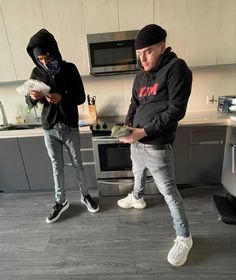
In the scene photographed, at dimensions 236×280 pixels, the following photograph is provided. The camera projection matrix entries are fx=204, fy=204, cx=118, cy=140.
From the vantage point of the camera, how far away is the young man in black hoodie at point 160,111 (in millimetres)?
1088

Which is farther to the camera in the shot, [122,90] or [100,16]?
[122,90]

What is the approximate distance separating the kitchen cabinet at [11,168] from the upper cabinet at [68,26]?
3.44ft

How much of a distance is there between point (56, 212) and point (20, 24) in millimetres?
1828

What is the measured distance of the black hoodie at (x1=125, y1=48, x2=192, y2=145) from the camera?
1.09 meters

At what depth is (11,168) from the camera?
87.7 inches

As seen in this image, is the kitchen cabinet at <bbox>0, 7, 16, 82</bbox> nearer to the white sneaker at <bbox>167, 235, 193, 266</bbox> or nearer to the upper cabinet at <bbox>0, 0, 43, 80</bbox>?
the upper cabinet at <bbox>0, 0, 43, 80</bbox>

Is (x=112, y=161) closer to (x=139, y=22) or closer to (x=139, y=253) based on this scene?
(x=139, y=253)

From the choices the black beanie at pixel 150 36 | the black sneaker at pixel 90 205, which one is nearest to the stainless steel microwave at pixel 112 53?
the black beanie at pixel 150 36

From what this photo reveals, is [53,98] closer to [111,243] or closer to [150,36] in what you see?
[150,36]

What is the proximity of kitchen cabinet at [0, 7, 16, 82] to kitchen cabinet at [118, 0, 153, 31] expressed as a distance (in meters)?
1.14

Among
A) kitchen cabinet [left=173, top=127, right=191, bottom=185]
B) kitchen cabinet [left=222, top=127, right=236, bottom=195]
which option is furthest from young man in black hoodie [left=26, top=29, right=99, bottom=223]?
kitchen cabinet [left=222, top=127, right=236, bottom=195]

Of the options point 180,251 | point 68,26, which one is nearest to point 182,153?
point 180,251

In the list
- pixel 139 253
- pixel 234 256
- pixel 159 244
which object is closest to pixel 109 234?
pixel 139 253

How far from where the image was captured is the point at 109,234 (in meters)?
1.69
